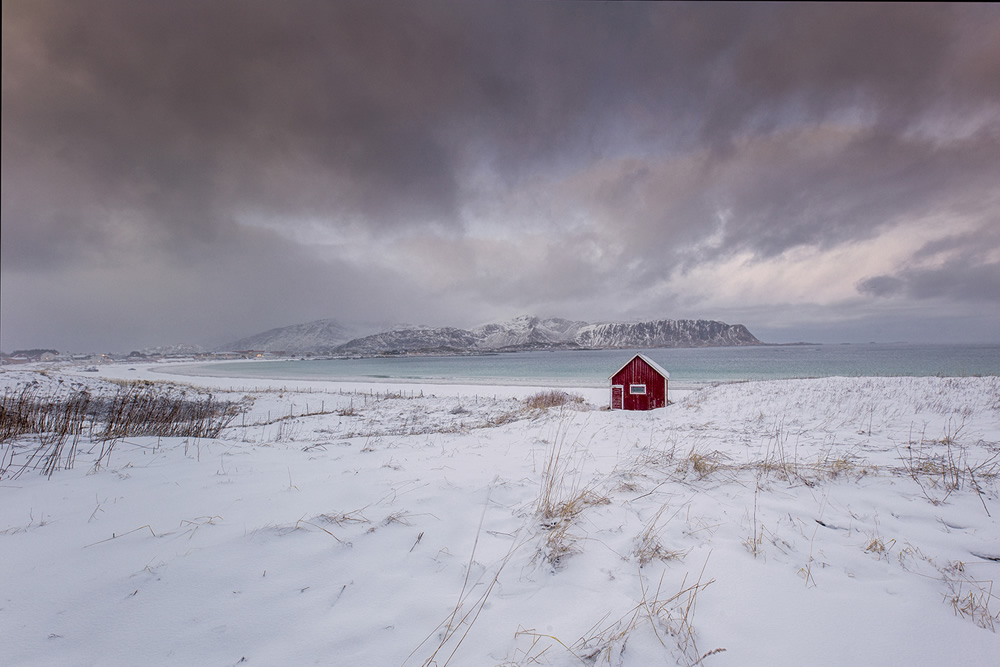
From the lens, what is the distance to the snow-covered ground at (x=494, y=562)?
2053 millimetres

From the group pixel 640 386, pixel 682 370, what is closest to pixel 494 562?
pixel 640 386

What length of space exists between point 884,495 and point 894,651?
3025mm

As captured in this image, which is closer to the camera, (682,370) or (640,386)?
(640,386)

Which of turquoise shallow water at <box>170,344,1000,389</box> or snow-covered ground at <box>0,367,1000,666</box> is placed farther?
turquoise shallow water at <box>170,344,1000,389</box>

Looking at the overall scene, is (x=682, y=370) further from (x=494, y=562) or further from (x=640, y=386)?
(x=494, y=562)

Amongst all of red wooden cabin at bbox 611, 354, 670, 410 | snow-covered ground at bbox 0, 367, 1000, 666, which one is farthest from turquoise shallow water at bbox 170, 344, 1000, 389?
snow-covered ground at bbox 0, 367, 1000, 666

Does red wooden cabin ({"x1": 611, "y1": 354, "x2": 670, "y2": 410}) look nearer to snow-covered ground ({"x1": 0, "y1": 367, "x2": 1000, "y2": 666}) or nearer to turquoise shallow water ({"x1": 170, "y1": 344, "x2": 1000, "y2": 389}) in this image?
snow-covered ground ({"x1": 0, "y1": 367, "x2": 1000, "y2": 666})

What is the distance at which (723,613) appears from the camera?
7.45 feet

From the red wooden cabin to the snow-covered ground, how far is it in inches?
564

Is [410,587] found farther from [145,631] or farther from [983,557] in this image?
[983,557]

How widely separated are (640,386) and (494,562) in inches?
751

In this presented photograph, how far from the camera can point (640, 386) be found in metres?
20.2

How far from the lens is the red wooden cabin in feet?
65.2

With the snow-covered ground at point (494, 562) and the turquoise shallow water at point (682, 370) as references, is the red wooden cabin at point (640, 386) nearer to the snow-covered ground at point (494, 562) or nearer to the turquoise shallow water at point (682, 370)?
the snow-covered ground at point (494, 562)
